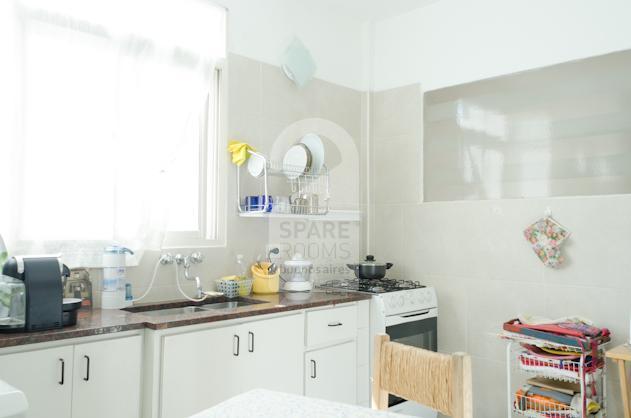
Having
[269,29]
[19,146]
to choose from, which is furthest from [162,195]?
[269,29]

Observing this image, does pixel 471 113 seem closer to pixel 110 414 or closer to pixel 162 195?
pixel 162 195

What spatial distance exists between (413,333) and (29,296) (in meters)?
2.17

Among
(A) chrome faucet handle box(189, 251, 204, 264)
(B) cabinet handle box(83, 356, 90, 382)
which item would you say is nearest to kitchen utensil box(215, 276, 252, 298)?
(A) chrome faucet handle box(189, 251, 204, 264)

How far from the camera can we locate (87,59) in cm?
250

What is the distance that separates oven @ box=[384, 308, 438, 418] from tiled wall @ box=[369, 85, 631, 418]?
130 mm

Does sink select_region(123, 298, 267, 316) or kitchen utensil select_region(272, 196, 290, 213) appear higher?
kitchen utensil select_region(272, 196, 290, 213)

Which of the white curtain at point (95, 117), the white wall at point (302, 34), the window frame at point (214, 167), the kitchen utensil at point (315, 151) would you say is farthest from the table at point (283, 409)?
the white wall at point (302, 34)

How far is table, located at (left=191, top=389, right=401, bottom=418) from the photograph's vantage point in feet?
3.70

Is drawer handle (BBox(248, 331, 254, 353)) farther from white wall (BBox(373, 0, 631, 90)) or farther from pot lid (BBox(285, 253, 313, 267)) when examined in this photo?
white wall (BBox(373, 0, 631, 90))

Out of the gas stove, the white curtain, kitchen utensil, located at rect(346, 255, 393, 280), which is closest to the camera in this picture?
the white curtain

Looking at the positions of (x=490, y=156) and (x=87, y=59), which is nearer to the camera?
(x=87, y=59)

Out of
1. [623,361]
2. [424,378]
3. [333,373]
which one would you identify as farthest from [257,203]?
[623,361]

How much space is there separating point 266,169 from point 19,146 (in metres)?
1.29

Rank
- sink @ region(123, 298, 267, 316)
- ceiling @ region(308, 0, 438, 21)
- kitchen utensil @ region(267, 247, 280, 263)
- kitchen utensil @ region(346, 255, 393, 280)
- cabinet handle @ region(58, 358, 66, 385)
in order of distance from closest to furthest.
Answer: cabinet handle @ region(58, 358, 66, 385)
sink @ region(123, 298, 267, 316)
kitchen utensil @ region(267, 247, 280, 263)
kitchen utensil @ region(346, 255, 393, 280)
ceiling @ region(308, 0, 438, 21)
